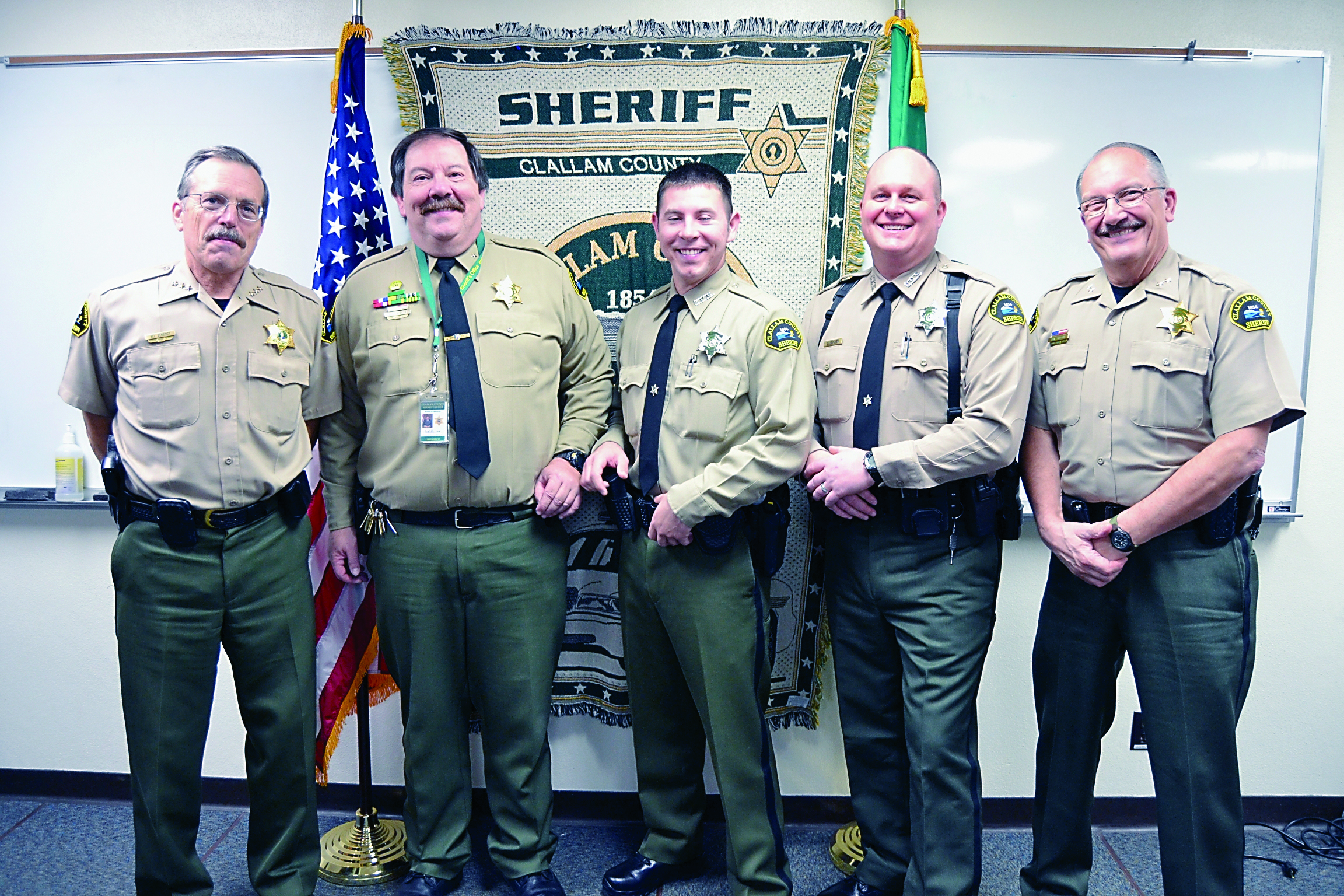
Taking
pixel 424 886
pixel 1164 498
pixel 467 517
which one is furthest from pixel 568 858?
pixel 1164 498

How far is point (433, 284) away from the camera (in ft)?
7.09

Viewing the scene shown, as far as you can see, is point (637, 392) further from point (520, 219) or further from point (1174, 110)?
point (1174, 110)

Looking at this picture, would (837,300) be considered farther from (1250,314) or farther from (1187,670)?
(1187,670)

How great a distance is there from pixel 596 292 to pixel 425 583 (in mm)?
1033

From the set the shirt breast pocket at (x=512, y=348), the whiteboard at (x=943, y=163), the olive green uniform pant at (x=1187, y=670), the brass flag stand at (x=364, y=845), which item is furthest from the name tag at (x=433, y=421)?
the olive green uniform pant at (x=1187, y=670)

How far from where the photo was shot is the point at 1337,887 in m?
2.28

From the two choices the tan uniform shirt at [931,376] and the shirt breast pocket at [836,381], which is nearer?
the tan uniform shirt at [931,376]

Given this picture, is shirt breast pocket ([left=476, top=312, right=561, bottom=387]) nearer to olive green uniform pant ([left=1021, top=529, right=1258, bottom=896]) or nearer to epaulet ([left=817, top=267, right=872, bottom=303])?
epaulet ([left=817, top=267, right=872, bottom=303])

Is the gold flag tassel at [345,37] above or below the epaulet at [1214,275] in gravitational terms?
above

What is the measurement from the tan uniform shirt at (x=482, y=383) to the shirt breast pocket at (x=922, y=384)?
792mm

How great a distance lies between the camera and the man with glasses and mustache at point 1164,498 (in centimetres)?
172

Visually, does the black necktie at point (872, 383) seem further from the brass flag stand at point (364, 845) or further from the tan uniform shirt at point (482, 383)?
the brass flag stand at point (364, 845)

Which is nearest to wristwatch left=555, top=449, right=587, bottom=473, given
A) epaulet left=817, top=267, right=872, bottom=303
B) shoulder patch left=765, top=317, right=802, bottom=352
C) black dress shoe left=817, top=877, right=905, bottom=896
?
shoulder patch left=765, top=317, right=802, bottom=352

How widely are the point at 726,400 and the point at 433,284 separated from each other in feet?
2.77
